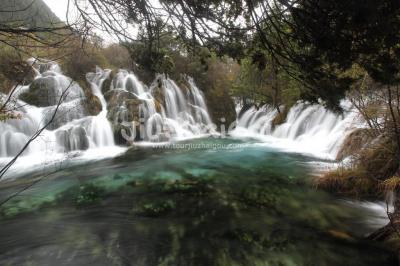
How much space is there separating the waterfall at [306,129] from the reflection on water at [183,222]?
414cm

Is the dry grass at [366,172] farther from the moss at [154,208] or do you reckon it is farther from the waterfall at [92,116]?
the waterfall at [92,116]

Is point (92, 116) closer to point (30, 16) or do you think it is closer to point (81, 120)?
point (81, 120)

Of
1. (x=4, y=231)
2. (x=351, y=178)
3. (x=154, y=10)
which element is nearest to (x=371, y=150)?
(x=351, y=178)

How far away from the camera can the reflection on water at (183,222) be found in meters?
5.07

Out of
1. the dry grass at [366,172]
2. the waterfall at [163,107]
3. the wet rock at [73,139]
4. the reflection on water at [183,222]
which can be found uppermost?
the waterfall at [163,107]

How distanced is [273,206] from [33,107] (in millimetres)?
13525

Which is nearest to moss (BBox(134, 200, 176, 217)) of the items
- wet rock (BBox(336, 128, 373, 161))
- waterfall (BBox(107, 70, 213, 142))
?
wet rock (BBox(336, 128, 373, 161))

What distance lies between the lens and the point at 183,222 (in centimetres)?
629

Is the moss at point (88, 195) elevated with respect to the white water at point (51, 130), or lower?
lower

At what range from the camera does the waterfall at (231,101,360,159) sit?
1368cm

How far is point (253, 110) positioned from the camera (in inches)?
1043

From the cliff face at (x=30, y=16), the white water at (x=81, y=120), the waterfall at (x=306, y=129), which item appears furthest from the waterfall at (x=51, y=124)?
the cliff face at (x=30, y=16)

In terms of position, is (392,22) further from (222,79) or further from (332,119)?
(222,79)

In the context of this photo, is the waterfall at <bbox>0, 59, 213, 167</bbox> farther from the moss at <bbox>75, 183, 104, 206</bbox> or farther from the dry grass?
the dry grass
